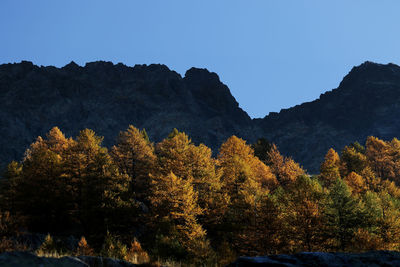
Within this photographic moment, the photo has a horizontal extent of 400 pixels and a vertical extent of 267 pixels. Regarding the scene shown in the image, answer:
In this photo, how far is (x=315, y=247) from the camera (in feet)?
87.7

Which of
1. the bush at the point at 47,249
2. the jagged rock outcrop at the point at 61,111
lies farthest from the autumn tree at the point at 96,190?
the jagged rock outcrop at the point at 61,111

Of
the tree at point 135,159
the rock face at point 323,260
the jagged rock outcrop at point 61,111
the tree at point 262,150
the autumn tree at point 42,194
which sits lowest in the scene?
the rock face at point 323,260

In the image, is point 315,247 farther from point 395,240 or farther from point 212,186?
point 212,186

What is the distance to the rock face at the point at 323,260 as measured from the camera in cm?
553

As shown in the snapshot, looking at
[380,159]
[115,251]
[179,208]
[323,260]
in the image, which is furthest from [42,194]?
[380,159]

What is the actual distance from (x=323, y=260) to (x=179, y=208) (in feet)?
78.2

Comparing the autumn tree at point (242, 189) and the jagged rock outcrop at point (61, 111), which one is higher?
the jagged rock outcrop at point (61, 111)

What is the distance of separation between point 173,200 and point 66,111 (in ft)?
530

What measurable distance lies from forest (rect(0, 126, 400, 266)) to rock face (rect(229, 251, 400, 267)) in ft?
53.4

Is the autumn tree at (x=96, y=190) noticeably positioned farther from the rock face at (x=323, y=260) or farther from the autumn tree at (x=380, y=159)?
the autumn tree at (x=380, y=159)

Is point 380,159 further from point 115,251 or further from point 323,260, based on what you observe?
point 323,260

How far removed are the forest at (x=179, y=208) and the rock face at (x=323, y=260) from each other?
1629cm

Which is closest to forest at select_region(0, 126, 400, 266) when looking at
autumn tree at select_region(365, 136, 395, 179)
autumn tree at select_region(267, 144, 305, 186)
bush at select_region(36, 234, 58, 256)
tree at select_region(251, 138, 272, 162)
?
bush at select_region(36, 234, 58, 256)

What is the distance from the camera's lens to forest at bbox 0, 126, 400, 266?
2675 centimetres
